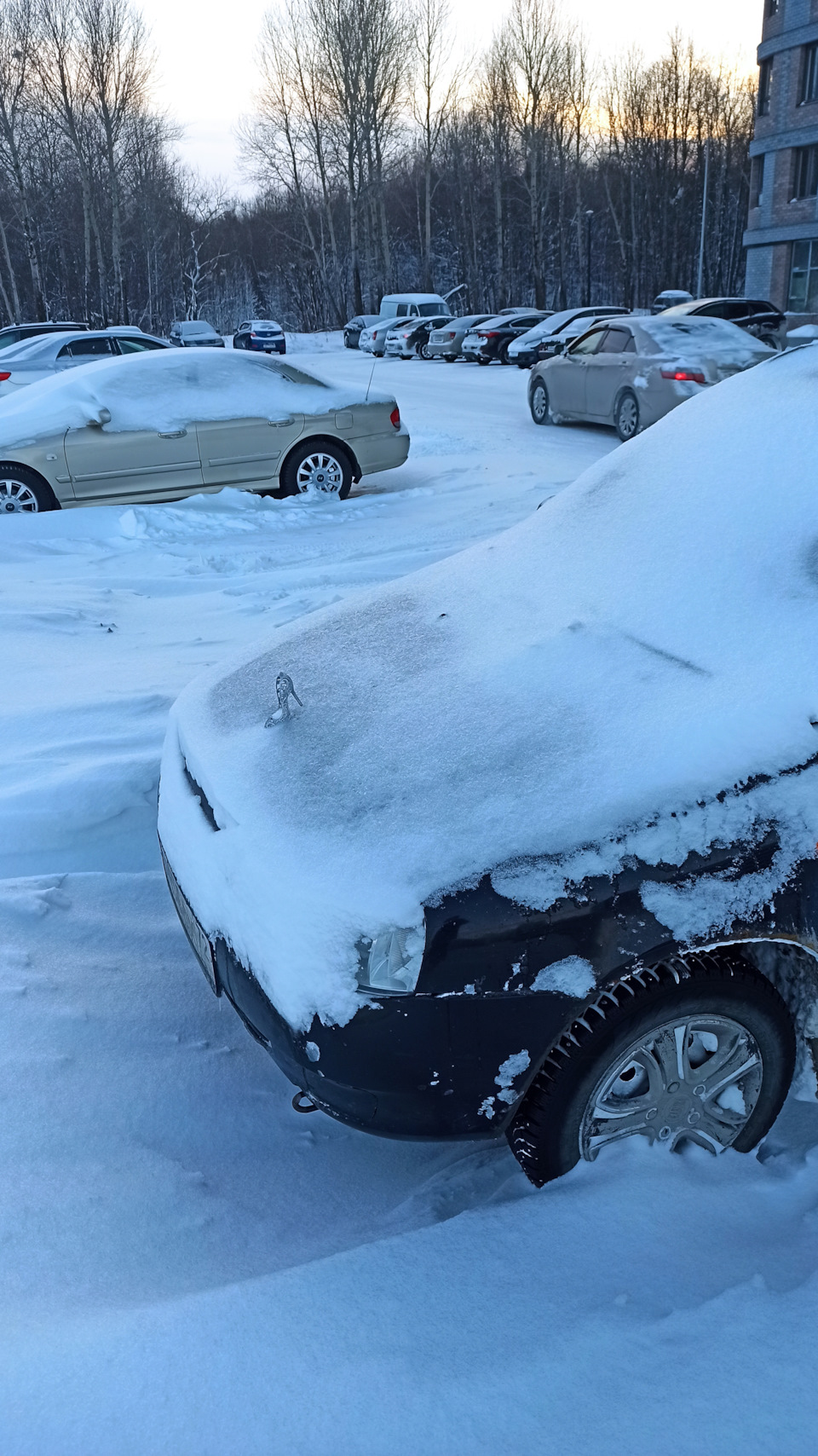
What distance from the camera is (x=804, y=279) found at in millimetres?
34250

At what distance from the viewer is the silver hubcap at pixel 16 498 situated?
8250 millimetres

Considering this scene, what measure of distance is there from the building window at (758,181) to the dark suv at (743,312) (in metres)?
21.6

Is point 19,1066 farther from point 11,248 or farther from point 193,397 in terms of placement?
point 11,248

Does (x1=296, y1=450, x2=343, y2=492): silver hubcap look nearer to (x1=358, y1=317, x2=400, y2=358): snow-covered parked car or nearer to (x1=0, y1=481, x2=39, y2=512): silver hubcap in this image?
(x1=0, y1=481, x2=39, y2=512): silver hubcap

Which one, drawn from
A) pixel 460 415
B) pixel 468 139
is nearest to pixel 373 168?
pixel 468 139

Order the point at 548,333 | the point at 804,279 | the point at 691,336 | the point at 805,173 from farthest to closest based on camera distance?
the point at 804,279
the point at 805,173
the point at 548,333
the point at 691,336

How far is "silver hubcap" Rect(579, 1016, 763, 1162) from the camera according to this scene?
204cm

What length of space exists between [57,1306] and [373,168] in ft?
172

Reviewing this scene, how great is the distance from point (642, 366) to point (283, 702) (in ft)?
32.3

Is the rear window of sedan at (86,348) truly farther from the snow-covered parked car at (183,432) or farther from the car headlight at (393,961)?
the car headlight at (393,961)

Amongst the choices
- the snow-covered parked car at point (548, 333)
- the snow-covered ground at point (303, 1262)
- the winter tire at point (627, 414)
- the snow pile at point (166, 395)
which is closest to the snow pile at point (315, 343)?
the snow-covered parked car at point (548, 333)

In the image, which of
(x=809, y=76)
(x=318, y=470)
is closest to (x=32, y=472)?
(x=318, y=470)

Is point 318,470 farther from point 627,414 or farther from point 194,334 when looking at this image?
point 194,334

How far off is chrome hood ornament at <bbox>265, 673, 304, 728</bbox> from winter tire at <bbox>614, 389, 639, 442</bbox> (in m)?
9.54
